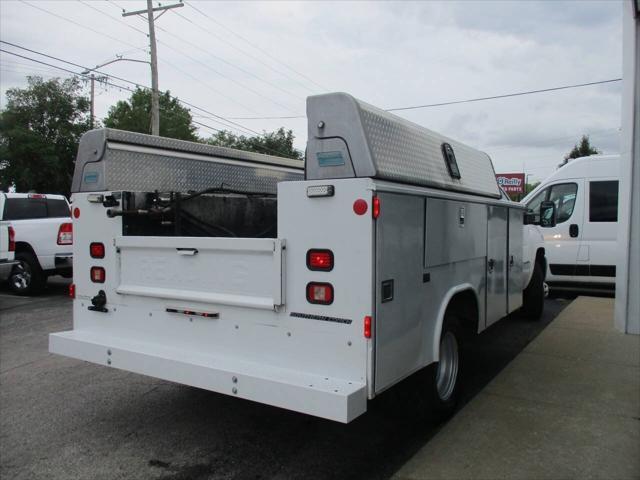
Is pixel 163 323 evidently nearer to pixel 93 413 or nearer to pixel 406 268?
pixel 93 413

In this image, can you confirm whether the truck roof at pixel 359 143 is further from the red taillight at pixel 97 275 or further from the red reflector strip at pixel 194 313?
the red taillight at pixel 97 275

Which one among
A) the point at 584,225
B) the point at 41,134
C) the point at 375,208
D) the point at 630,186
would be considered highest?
the point at 41,134

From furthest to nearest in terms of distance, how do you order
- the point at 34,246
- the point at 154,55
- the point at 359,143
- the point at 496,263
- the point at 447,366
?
1. the point at 154,55
2. the point at 34,246
3. the point at 496,263
4. the point at 447,366
5. the point at 359,143

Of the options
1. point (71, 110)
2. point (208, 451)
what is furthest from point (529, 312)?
point (71, 110)

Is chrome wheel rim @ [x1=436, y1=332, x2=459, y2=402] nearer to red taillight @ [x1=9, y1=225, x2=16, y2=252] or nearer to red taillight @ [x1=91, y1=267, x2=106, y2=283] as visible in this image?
red taillight @ [x1=91, y1=267, x2=106, y2=283]

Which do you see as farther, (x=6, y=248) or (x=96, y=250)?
(x=6, y=248)

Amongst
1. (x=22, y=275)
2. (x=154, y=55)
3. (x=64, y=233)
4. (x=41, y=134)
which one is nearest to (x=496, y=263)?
(x=64, y=233)

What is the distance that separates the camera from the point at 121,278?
13.1ft

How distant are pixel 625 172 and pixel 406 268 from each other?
1442mm

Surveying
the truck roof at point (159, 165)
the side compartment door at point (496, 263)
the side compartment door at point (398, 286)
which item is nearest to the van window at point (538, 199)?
the side compartment door at point (496, 263)

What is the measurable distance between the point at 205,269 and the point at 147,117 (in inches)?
1875

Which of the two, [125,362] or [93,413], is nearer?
[125,362]

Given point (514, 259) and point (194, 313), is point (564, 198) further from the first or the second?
point (194, 313)

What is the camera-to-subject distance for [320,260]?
3094 mm
